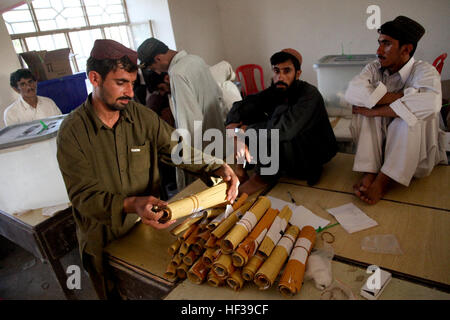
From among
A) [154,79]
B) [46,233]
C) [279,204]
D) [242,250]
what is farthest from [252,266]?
[154,79]

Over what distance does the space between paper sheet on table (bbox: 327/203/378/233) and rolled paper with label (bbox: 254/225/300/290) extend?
0.39 metres

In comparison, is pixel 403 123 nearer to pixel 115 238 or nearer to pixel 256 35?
pixel 115 238

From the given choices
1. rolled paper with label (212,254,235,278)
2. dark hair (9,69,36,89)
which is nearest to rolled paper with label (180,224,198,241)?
rolled paper with label (212,254,235,278)

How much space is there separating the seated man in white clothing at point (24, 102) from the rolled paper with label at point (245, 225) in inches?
105

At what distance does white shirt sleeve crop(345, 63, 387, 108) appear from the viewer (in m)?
1.99

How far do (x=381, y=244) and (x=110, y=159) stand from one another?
1.39 metres

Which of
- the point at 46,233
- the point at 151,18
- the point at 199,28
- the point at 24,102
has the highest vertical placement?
the point at 151,18

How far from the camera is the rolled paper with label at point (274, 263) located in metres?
1.21

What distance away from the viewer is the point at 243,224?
4.55ft

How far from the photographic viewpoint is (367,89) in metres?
2.03

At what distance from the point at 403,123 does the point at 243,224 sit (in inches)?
50.3

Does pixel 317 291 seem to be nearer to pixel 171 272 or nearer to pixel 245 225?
pixel 245 225
